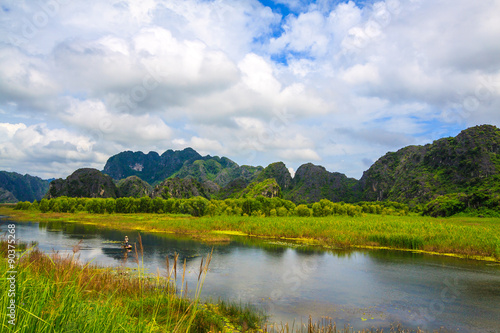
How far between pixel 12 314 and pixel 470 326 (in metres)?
16.6

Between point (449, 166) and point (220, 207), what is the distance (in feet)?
347

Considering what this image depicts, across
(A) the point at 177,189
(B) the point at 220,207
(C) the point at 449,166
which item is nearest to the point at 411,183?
(C) the point at 449,166

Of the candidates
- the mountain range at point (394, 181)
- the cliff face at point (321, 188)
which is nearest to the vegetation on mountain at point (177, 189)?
the mountain range at point (394, 181)

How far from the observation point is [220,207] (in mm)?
74688

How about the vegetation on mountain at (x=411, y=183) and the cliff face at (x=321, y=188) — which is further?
the cliff face at (x=321, y=188)

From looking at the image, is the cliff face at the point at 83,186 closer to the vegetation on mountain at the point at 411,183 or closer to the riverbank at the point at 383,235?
the vegetation on mountain at the point at 411,183

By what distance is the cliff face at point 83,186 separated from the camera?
173 metres

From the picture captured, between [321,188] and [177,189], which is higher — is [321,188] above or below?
above

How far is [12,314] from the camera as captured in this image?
10.8 feet

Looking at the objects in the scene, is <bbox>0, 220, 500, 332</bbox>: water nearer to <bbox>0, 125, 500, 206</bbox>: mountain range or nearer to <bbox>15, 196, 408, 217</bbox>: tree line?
<bbox>15, 196, 408, 217</bbox>: tree line

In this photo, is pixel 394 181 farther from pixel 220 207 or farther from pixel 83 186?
pixel 83 186

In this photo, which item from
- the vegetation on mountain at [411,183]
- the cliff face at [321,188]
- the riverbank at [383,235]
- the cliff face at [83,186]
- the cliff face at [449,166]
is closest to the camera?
the riverbank at [383,235]

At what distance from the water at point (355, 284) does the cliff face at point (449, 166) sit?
9897cm

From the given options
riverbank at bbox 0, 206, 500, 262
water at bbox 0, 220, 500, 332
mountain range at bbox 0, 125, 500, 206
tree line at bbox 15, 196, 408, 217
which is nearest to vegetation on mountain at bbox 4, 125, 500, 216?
mountain range at bbox 0, 125, 500, 206
